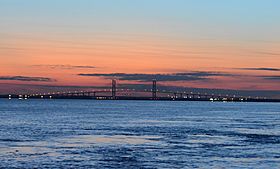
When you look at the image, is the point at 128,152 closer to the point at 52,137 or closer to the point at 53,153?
the point at 53,153

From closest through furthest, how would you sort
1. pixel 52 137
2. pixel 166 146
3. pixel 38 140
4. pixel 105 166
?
pixel 105 166
pixel 166 146
pixel 38 140
pixel 52 137

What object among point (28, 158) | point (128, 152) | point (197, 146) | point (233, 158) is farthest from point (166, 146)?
point (28, 158)

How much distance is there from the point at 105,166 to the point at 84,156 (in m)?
4.72

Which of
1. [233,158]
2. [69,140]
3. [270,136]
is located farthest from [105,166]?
[270,136]

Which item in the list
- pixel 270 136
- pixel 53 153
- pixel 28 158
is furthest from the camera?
pixel 270 136

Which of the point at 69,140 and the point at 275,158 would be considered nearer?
the point at 275,158

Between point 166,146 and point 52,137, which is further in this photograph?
point 52,137

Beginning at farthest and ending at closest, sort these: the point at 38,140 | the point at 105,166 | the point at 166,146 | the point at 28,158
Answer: the point at 38,140
the point at 166,146
the point at 28,158
the point at 105,166

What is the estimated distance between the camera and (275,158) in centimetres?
3859

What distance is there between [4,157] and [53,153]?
3.62 metres

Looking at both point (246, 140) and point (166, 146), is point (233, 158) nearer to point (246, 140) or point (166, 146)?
point (166, 146)

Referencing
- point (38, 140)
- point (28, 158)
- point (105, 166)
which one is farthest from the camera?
point (38, 140)

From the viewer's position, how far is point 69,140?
167ft

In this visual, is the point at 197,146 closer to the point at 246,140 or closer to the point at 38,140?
the point at 246,140
